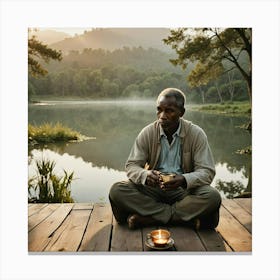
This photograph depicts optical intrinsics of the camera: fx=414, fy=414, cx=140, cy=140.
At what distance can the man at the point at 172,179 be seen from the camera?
372 cm

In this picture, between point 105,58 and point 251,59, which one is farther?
point 105,58

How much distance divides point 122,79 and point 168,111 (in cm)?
69

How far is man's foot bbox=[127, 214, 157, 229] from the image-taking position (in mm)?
3791

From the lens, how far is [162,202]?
399 cm

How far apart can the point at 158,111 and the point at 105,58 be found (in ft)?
2.59

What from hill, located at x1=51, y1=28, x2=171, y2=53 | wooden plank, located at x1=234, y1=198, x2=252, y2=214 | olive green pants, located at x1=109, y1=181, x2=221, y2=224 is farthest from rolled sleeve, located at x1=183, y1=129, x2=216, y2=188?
hill, located at x1=51, y1=28, x2=171, y2=53

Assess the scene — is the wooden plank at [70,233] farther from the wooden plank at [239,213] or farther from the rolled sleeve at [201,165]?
the wooden plank at [239,213]

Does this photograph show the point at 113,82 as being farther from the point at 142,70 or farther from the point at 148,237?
the point at 148,237

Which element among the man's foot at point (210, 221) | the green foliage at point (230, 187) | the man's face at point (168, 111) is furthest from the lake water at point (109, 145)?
the man's foot at point (210, 221)

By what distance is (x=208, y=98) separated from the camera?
163 inches

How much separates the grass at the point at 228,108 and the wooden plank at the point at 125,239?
1346 mm

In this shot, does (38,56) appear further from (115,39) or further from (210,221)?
(210,221)

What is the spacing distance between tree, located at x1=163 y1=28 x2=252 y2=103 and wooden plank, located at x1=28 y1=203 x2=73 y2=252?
1.85 metres
